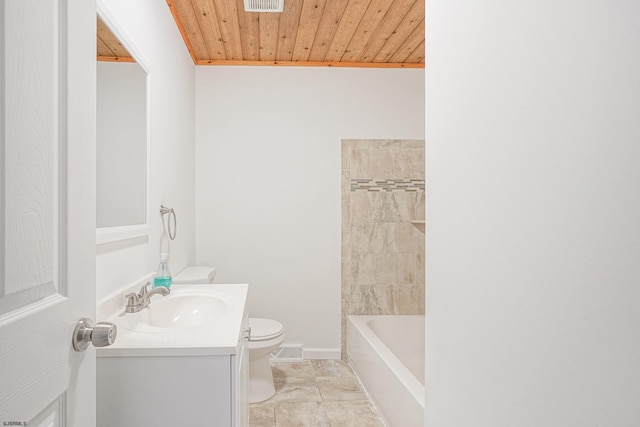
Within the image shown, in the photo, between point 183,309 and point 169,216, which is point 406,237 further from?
point 183,309

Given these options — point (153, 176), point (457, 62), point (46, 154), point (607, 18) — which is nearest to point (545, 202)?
point (607, 18)

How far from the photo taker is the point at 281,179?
11.7 feet

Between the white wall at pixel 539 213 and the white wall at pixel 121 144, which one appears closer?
the white wall at pixel 539 213

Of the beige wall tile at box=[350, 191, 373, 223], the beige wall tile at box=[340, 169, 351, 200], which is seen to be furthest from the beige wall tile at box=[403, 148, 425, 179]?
the beige wall tile at box=[340, 169, 351, 200]

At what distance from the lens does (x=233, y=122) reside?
3533 mm

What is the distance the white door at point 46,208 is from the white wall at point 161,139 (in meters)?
0.79

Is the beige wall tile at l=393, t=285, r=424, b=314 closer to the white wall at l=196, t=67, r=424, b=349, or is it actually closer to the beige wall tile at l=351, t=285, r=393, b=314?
the beige wall tile at l=351, t=285, r=393, b=314

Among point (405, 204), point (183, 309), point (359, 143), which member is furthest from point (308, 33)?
point (183, 309)

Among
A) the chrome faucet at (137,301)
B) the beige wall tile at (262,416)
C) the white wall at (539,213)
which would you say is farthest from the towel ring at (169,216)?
the white wall at (539,213)

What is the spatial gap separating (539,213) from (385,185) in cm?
280

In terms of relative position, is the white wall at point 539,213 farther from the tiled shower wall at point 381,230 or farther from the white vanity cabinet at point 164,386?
the tiled shower wall at point 381,230

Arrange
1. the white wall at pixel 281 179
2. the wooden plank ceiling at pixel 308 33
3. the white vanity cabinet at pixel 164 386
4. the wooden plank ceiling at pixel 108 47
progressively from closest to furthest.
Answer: the white vanity cabinet at pixel 164 386, the wooden plank ceiling at pixel 108 47, the wooden plank ceiling at pixel 308 33, the white wall at pixel 281 179

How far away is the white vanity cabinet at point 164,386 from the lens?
121 cm

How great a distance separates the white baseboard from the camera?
355cm
